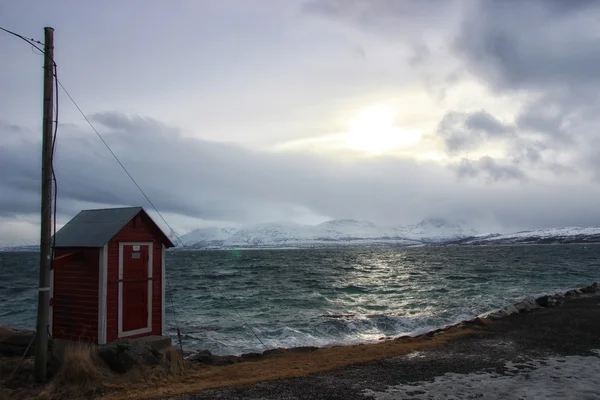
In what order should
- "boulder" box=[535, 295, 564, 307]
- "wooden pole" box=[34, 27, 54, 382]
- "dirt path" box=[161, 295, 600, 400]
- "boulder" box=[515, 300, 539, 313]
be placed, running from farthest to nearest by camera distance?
1. "boulder" box=[535, 295, 564, 307]
2. "boulder" box=[515, 300, 539, 313]
3. "wooden pole" box=[34, 27, 54, 382]
4. "dirt path" box=[161, 295, 600, 400]

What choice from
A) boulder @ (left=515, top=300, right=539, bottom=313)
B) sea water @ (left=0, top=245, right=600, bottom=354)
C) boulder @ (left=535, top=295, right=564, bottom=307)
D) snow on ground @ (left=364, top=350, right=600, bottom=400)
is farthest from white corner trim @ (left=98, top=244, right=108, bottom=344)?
boulder @ (left=535, top=295, right=564, bottom=307)

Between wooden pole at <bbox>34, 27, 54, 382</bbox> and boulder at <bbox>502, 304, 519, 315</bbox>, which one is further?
boulder at <bbox>502, 304, 519, 315</bbox>

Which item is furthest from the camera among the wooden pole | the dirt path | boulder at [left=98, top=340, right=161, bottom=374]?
boulder at [left=98, top=340, right=161, bottom=374]

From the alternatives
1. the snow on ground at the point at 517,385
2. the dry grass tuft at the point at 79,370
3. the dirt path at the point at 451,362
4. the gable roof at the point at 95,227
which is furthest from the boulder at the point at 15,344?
the snow on ground at the point at 517,385

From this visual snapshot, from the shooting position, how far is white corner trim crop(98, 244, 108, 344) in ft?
40.9

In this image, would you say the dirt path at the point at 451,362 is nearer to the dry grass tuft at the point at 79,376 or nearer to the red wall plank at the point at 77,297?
the dry grass tuft at the point at 79,376

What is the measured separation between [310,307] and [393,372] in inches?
772

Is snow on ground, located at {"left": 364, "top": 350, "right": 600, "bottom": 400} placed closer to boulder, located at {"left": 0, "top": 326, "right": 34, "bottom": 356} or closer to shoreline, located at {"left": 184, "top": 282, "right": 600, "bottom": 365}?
shoreline, located at {"left": 184, "top": 282, "right": 600, "bottom": 365}

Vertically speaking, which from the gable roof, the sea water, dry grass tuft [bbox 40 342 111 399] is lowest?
the sea water

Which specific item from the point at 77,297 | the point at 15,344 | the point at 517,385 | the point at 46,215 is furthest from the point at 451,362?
the point at 15,344

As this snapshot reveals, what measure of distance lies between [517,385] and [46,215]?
10.9 meters

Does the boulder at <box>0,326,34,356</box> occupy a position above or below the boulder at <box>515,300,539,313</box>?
above

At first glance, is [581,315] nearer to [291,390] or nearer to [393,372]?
[393,372]

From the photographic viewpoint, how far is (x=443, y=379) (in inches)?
428
